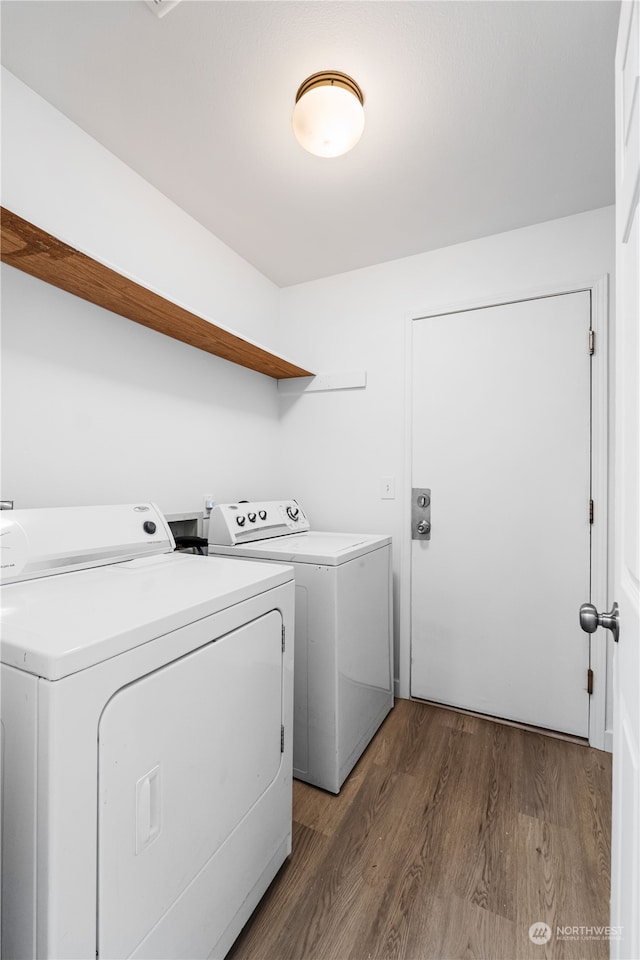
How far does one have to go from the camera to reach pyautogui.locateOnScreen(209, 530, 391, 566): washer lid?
1686mm

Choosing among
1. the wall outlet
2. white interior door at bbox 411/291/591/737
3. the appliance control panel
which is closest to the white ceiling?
white interior door at bbox 411/291/591/737

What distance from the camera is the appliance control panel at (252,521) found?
6.24ft

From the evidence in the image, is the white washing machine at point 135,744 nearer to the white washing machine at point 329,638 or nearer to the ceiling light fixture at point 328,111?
the white washing machine at point 329,638

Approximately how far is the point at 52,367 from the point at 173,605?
108cm

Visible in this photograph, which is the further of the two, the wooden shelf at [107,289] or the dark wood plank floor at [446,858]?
the wooden shelf at [107,289]

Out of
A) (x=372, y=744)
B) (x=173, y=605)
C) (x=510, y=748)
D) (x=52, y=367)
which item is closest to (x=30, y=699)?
(x=173, y=605)

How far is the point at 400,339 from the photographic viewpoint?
7.80ft

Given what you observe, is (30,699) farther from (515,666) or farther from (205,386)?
(515,666)

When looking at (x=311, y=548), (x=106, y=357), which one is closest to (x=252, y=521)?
(x=311, y=548)

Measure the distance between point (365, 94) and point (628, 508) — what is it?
1518 millimetres

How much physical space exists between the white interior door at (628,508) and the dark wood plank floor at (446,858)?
0.46 m

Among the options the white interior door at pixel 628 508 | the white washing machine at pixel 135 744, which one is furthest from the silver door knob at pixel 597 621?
the white washing machine at pixel 135 744

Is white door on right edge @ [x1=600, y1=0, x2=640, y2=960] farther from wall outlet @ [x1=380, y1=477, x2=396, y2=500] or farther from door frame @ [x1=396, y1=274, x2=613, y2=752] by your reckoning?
wall outlet @ [x1=380, y1=477, x2=396, y2=500]

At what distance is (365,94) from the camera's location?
1403mm
